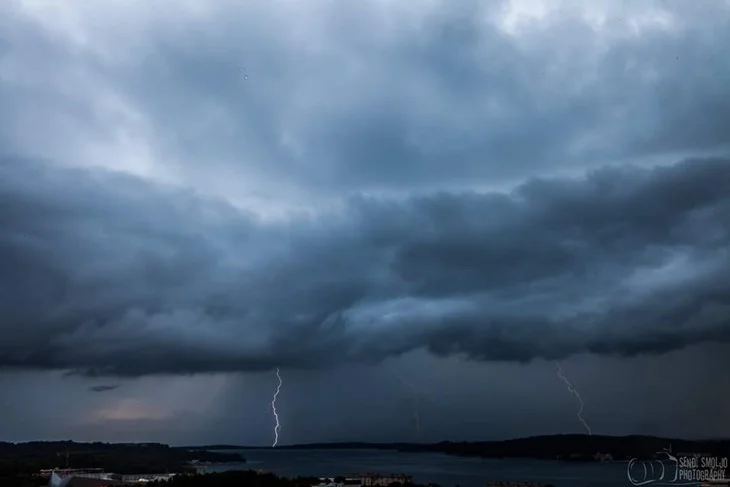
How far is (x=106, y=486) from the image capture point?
57281 millimetres

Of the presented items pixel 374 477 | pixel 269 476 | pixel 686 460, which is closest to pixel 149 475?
pixel 374 477

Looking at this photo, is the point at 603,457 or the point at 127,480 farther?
the point at 603,457

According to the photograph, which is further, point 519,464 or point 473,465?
point 473,465

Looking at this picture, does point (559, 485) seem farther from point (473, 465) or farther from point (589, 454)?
point (473, 465)

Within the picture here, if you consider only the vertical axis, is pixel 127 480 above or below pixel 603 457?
above

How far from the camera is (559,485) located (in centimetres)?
9162

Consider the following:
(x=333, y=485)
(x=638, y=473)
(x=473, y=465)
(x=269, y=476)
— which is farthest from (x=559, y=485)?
(x=473, y=465)

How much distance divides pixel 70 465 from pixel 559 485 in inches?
2105

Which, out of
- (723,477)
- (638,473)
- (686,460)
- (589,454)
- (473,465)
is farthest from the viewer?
(473,465)

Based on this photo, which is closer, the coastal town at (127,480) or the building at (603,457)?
the coastal town at (127,480)

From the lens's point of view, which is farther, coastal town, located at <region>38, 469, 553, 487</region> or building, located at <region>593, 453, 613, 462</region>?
building, located at <region>593, 453, 613, 462</region>

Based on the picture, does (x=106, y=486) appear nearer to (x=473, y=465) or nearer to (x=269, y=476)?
(x=269, y=476)

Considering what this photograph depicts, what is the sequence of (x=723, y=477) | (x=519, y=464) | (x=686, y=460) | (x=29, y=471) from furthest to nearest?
(x=519, y=464) < (x=29, y=471) < (x=686, y=460) < (x=723, y=477)

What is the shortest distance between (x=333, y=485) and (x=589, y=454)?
50.4 metres
